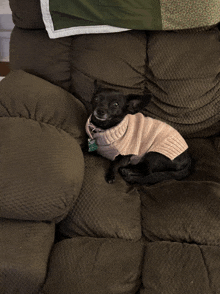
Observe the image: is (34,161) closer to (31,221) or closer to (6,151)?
(6,151)

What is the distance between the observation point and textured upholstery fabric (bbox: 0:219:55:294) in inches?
34.6

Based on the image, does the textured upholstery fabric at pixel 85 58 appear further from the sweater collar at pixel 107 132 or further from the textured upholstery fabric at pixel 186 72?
the sweater collar at pixel 107 132

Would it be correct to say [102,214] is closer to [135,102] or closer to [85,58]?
[135,102]

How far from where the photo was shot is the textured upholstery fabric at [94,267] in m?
0.88

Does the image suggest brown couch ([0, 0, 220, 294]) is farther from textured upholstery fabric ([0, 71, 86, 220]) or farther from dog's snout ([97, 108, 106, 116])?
dog's snout ([97, 108, 106, 116])

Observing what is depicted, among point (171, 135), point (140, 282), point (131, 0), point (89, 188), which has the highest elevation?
point (131, 0)

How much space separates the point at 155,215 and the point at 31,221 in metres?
0.55

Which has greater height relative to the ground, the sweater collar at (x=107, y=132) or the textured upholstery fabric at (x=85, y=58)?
the textured upholstery fabric at (x=85, y=58)

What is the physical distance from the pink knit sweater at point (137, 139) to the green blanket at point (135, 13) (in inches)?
22.9

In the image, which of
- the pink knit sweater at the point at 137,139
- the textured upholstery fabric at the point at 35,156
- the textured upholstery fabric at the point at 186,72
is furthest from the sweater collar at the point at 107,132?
the textured upholstery fabric at the point at 186,72

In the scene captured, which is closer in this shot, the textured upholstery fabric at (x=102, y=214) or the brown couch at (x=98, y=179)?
the brown couch at (x=98, y=179)

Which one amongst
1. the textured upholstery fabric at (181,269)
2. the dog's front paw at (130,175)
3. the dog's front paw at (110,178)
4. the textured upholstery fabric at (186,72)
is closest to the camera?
the textured upholstery fabric at (181,269)

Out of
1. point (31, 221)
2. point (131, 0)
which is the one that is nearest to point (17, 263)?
point (31, 221)

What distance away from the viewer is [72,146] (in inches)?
45.3
